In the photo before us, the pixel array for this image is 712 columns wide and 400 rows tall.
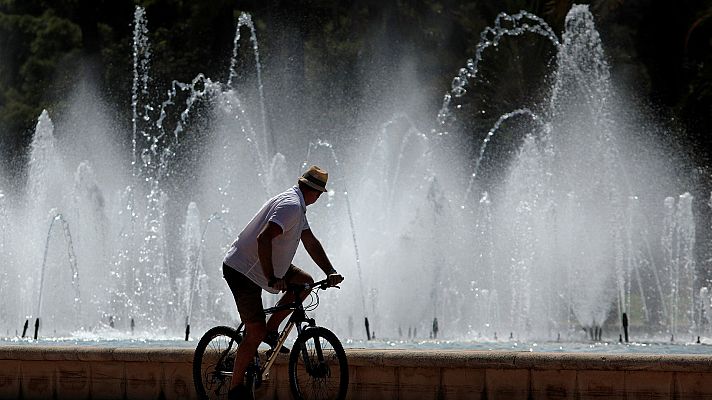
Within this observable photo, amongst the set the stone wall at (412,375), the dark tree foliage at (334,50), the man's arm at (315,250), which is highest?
the dark tree foliage at (334,50)

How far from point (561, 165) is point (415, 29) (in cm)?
1060

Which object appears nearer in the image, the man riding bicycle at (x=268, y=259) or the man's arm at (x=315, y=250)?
the man riding bicycle at (x=268, y=259)

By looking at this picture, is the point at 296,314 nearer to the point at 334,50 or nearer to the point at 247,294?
the point at 247,294

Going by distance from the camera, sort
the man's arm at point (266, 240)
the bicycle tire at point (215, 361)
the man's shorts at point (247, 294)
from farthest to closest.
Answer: the bicycle tire at point (215, 361) < the man's shorts at point (247, 294) < the man's arm at point (266, 240)

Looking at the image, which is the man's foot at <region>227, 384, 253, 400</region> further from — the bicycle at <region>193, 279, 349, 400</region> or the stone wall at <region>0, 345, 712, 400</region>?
the stone wall at <region>0, 345, 712, 400</region>

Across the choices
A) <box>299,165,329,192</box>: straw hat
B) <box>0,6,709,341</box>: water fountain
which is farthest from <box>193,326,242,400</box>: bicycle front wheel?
<box>0,6,709,341</box>: water fountain

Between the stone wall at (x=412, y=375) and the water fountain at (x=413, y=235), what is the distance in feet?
24.9

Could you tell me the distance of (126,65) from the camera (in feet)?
117

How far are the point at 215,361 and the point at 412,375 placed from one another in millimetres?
1075

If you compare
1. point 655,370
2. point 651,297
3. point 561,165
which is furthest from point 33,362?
point 651,297

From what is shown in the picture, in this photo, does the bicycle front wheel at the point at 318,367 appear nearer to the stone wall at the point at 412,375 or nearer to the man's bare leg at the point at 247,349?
the man's bare leg at the point at 247,349

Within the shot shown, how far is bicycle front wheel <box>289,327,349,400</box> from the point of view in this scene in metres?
6.86

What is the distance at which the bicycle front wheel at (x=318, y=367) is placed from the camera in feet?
22.5

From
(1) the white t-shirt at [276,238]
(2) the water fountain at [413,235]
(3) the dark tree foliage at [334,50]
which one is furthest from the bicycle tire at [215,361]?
(3) the dark tree foliage at [334,50]
